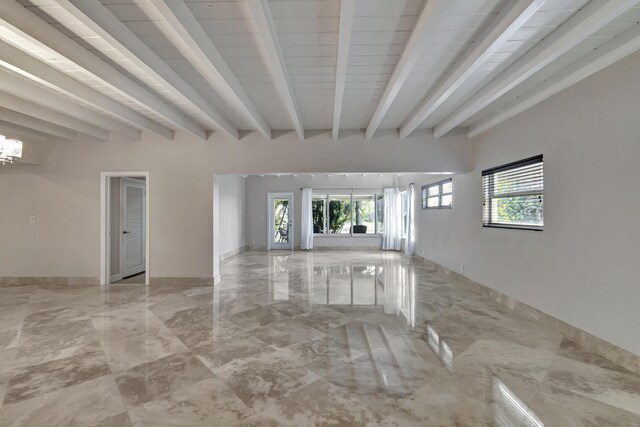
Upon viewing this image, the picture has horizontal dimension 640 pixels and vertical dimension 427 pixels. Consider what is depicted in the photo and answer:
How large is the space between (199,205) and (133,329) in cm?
248

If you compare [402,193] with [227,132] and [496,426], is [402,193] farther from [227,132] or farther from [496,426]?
[496,426]

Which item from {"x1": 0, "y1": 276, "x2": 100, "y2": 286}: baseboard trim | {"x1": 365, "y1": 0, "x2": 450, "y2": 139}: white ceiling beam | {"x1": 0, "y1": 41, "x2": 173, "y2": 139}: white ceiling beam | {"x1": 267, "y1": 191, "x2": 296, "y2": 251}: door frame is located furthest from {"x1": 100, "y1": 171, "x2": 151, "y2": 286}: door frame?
{"x1": 267, "y1": 191, "x2": 296, "y2": 251}: door frame

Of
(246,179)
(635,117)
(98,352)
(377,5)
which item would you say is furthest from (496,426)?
(246,179)

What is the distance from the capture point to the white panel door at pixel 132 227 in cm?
606

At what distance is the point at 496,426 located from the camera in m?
1.83

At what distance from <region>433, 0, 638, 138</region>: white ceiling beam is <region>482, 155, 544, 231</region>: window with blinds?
1041mm

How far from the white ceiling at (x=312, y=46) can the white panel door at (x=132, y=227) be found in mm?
2738

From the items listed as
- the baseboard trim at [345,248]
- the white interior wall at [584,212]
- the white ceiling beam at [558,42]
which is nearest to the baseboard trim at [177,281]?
the white interior wall at [584,212]

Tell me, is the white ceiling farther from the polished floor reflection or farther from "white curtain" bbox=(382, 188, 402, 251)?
"white curtain" bbox=(382, 188, 402, 251)

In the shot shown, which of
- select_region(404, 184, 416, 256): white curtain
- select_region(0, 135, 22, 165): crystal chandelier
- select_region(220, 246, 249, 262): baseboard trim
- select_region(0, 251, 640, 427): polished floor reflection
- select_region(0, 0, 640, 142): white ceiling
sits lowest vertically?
select_region(0, 251, 640, 427): polished floor reflection

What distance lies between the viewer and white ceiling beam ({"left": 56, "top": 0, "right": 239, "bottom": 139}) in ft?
6.53

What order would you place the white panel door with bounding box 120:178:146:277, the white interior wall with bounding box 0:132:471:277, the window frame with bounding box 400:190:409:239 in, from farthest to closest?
the window frame with bounding box 400:190:409:239 → the white panel door with bounding box 120:178:146:277 → the white interior wall with bounding box 0:132:471:277

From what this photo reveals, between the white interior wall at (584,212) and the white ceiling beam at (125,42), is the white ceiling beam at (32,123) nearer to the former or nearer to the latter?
the white ceiling beam at (125,42)

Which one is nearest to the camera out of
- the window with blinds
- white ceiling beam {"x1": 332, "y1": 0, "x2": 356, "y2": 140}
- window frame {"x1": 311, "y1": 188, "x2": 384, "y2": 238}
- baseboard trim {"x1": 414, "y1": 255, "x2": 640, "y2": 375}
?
white ceiling beam {"x1": 332, "y1": 0, "x2": 356, "y2": 140}
